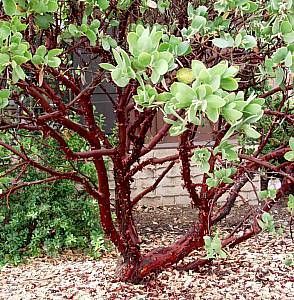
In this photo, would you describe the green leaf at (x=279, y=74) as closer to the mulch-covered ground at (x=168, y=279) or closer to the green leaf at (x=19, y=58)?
the green leaf at (x=19, y=58)

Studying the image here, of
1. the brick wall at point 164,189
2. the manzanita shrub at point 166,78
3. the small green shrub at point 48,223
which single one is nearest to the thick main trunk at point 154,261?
the manzanita shrub at point 166,78

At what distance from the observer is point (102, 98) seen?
613 centimetres

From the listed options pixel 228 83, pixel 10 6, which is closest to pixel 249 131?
pixel 228 83

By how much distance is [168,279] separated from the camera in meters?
3.50

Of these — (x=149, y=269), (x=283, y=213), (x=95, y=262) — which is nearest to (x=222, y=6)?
(x=149, y=269)

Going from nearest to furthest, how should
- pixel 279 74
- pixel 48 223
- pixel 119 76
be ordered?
pixel 119 76, pixel 279 74, pixel 48 223

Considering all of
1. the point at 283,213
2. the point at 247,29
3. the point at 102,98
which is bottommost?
the point at 283,213

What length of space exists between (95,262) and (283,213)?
2307 millimetres

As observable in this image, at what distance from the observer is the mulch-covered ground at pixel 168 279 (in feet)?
10.9

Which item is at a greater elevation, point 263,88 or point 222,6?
point 222,6

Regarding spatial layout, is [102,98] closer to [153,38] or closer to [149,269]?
[149,269]

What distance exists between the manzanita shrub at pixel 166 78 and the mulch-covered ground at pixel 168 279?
0.42 ft

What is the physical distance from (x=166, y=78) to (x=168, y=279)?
152 centimetres

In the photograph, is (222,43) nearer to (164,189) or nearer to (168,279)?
(168,279)
